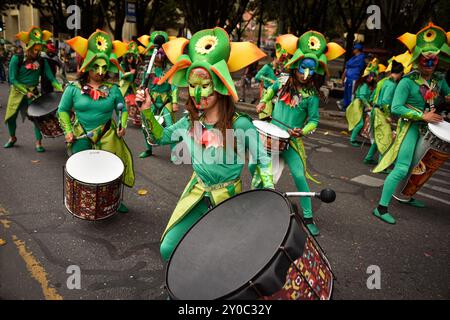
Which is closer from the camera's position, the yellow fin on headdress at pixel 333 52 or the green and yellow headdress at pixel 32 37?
the yellow fin on headdress at pixel 333 52

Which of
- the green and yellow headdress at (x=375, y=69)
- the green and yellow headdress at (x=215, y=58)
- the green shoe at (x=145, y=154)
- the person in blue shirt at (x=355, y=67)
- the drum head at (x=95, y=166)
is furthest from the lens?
the person in blue shirt at (x=355, y=67)

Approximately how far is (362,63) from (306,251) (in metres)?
11.0

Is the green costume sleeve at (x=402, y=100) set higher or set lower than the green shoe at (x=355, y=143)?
higher

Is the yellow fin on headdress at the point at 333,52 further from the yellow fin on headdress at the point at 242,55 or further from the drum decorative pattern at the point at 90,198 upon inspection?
the drum decorative pattern at the point at 90,198

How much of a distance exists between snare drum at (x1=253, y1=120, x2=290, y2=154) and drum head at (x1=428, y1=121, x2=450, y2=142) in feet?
5.16

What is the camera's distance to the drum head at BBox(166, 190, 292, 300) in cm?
181

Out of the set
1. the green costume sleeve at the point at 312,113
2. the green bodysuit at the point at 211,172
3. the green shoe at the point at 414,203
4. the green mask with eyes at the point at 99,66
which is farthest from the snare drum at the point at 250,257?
the green shoe at the point at 414,203

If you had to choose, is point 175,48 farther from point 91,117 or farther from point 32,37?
point 32,37

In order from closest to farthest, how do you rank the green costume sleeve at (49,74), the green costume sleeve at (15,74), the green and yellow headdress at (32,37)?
the green and yellow headdress at (32,37), the green costume sleeve at (15,74), the green costume sleeve at (49,74)

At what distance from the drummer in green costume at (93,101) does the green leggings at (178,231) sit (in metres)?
1.91

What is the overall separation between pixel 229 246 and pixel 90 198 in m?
1.93

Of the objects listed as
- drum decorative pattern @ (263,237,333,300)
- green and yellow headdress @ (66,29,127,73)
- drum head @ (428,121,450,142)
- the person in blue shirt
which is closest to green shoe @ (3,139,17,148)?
green and yellow headdress @ (66,29,127,73)

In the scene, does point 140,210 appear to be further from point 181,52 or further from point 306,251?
point 306,251

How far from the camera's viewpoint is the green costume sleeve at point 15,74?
6.20 meters
